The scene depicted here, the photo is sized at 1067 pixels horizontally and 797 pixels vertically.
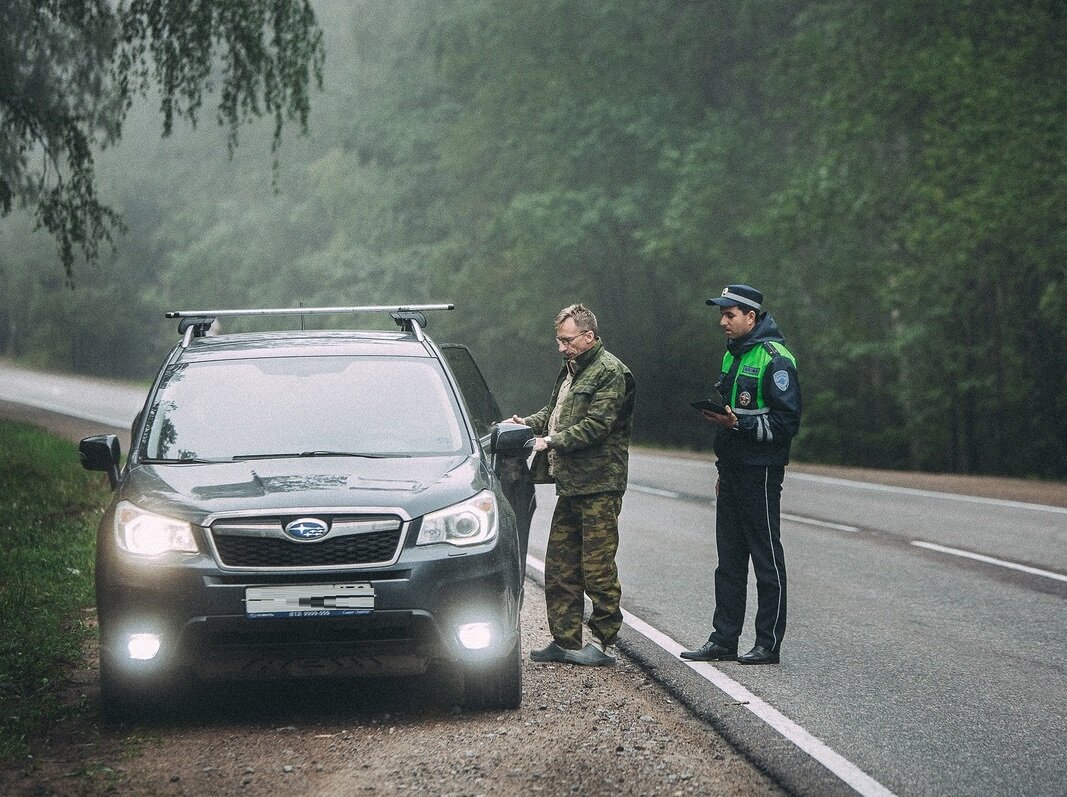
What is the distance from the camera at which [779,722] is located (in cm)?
596

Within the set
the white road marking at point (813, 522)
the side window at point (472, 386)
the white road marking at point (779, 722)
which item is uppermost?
the side window at point (472, 386)

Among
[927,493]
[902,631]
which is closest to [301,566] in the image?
[902,631]

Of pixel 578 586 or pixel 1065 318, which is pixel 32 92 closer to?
pixel 578 586

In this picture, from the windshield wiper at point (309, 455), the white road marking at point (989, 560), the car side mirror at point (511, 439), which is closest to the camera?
the windshield wiper at point (309, 455)

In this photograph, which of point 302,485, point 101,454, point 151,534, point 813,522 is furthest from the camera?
point 813,522

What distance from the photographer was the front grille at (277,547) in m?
5.66

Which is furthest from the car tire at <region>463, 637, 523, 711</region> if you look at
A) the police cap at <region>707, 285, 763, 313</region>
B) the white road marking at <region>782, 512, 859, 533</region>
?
the white road marking at <region>782, 512, 859, 533</region>

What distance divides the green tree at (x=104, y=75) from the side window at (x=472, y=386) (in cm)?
531

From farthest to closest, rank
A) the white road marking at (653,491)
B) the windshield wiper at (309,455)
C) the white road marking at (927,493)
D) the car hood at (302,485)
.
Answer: the white road marking at (653,491), the white road marking at (927,493), the windshield wiper at (309,455), the car hood at (302,485)

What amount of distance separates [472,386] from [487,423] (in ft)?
0.82

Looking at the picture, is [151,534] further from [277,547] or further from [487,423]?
[487,423]

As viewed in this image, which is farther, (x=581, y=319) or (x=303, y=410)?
(x=581, y=319)

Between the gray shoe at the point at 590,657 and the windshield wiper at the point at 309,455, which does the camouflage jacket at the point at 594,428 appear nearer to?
the gray shoe at the point at 590,657

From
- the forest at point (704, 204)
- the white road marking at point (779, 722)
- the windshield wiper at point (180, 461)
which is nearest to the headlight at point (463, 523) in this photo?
the windshield wiper at point (180, 461)
